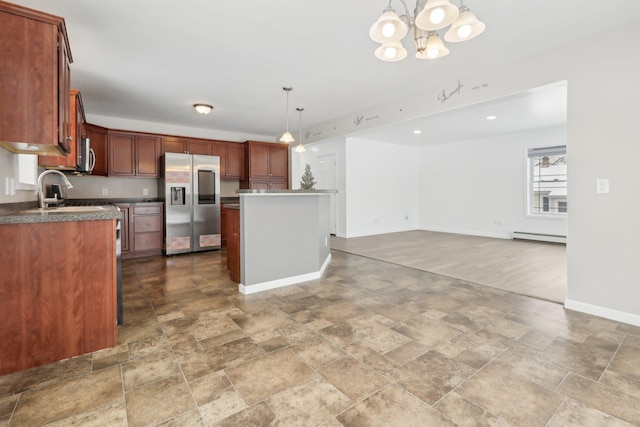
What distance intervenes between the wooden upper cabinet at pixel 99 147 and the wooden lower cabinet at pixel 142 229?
803 mm

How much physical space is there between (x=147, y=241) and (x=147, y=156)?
1.62 metres

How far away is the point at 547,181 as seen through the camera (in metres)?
6.77

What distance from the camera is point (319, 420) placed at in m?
1.42

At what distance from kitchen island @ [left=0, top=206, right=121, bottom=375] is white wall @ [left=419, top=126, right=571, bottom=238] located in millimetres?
7731

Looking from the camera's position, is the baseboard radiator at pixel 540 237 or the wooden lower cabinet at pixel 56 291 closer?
the wooden lower cabinet at pixel 56 291

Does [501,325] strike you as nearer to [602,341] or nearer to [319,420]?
[602,341]

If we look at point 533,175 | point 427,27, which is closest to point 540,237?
point 533,175

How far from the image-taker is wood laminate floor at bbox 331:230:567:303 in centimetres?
356

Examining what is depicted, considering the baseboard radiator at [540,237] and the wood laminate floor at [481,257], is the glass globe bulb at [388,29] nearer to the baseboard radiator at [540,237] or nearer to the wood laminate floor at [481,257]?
the wood laminate floor at [481,257]

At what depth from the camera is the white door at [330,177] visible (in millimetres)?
7520

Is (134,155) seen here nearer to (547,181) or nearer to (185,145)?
(185,145)

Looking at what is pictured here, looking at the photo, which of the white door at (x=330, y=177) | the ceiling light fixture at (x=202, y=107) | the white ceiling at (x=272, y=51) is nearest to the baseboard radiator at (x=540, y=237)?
the white ceiling at (x=272, y=51)

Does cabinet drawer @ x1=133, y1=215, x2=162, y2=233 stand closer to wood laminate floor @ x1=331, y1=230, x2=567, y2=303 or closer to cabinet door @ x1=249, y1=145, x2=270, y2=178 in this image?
cabinet door @ x1=249, y1=145, x2=270, y2=178

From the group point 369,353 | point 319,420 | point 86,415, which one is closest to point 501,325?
point 369,353
